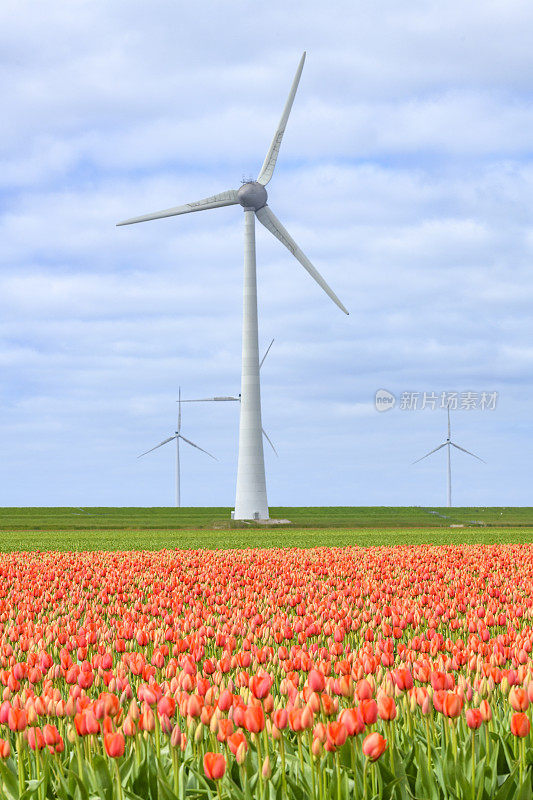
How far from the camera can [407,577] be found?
18828 mm

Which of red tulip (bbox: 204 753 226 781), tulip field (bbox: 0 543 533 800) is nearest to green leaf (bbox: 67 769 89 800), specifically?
tulip field (bbox: 0 543 533 800)

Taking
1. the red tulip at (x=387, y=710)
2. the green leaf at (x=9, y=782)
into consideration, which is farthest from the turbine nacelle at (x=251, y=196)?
the green leaf at (x=9, y=782)

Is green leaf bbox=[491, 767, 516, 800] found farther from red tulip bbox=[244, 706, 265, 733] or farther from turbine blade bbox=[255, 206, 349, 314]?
turbine blade bbox=[255, 206, 349, 314]

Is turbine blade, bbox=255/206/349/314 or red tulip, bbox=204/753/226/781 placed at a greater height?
turbine blade, bbox=255/206/349/314

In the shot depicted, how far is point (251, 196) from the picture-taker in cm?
7381

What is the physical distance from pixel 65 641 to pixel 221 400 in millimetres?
72745

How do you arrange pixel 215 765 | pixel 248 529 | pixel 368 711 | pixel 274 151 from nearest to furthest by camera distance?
pixel 215 765, pixel 368 711, pixel 248 529, pixel 274 151

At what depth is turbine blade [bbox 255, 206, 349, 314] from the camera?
70250 mm

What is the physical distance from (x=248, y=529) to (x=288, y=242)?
88.6 feet

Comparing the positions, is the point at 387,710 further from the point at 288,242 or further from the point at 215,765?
the point at 288,242

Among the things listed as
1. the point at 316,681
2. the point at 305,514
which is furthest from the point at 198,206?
the point at 316,681

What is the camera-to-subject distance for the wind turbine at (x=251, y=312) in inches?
2817

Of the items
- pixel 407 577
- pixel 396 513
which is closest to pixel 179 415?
pixel 396 513

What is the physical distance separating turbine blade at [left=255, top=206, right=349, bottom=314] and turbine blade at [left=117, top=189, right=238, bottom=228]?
2900mm
